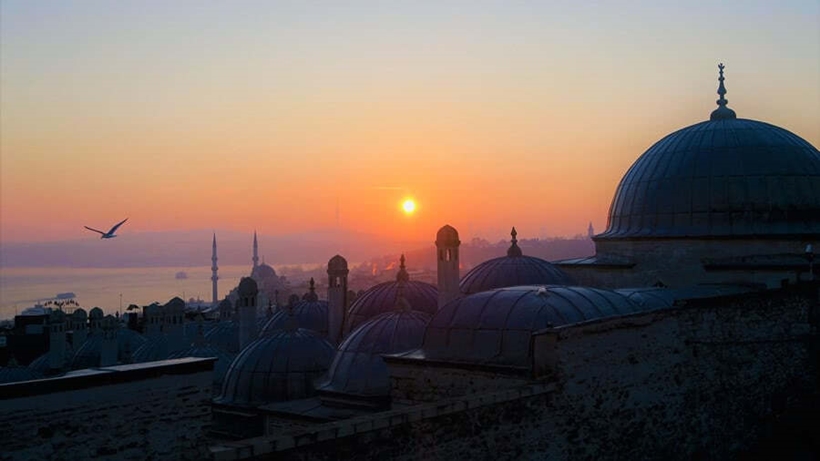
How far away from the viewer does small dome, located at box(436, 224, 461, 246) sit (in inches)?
629

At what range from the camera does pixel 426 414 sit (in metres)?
8.00

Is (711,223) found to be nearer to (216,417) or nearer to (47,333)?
(216,417)

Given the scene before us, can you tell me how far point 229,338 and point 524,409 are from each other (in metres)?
20.7

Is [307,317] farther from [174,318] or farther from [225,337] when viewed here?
[174,318]

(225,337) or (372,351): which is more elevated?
(372,351)

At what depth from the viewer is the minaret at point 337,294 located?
18.0 meters

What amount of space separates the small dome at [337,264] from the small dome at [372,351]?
4331 mm

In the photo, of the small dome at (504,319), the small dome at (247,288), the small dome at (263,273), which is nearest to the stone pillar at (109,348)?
the small dome at (247,288)

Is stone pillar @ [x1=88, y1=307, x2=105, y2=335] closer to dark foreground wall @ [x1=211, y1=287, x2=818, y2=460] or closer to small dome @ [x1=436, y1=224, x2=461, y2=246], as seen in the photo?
small dome @ [x1=436, y1=224, x2=461, y2=246]

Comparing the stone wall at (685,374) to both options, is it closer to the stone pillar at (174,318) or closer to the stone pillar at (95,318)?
the stone pillar at (174,318)

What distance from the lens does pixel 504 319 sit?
11.1m

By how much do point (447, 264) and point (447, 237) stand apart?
0.62 metres

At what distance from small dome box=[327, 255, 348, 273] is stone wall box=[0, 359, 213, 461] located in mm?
6269

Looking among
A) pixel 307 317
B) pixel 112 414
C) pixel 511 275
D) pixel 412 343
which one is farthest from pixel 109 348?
pixel 112 414
